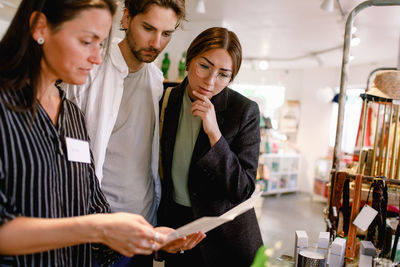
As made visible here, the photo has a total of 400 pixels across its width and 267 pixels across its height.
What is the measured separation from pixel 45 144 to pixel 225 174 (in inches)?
24.6

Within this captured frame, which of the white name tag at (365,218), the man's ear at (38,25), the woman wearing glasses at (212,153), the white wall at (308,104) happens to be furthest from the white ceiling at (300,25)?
the white name tag at (365,218)

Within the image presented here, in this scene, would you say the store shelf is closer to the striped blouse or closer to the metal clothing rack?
the metal clothing rack

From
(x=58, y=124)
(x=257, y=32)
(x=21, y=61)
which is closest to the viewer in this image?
(x=21, y=61)

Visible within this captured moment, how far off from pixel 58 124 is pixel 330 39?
5737mm

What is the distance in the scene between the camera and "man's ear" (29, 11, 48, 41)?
2.85 ft

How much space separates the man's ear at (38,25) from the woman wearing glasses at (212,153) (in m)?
0.59

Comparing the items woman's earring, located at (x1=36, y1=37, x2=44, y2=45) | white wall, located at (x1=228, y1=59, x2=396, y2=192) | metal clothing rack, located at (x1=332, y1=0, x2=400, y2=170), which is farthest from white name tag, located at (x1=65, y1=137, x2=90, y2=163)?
white wall, located at (x1=228, y1=59, x2=396, y2=192)

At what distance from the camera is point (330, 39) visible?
5867 millimetres

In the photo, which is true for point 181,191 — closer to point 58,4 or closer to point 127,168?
point 127,168

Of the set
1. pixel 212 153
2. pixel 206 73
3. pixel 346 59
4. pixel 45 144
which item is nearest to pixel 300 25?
pixel 346 59

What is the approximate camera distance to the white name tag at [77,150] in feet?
3.29

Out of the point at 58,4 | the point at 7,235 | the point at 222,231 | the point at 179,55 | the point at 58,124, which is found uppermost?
the point at 179,55

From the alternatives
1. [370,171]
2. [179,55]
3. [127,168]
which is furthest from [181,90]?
[179,55]

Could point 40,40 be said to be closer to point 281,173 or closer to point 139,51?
point 139,51
